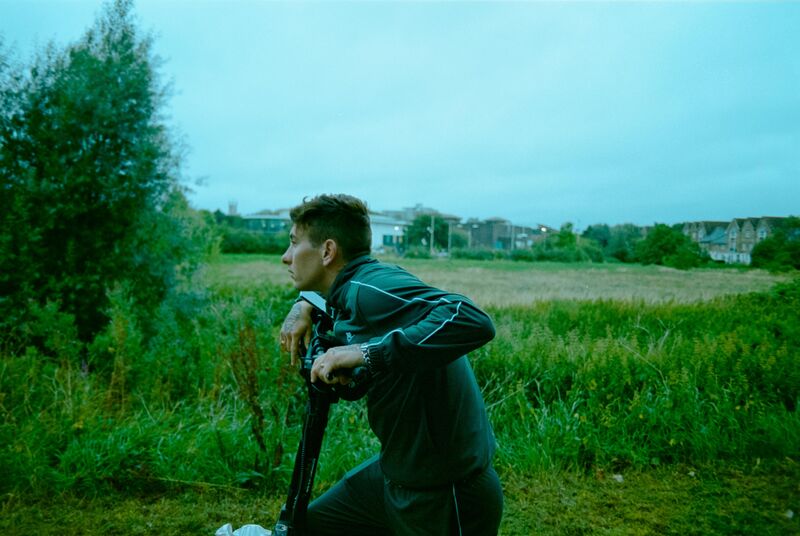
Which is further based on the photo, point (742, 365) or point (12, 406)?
point (742, 365)

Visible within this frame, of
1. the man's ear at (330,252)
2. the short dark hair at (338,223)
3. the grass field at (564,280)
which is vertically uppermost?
the short dark hair at (338,223)

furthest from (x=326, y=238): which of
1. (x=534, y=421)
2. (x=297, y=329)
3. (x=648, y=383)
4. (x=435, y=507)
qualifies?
(x=648, y=383)

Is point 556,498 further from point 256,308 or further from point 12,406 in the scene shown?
point 256,308

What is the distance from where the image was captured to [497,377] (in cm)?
578

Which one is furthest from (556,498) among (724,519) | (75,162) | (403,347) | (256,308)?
(75,162)

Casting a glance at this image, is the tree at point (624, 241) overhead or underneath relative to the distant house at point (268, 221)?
underneath

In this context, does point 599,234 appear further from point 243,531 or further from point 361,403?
point 243,531

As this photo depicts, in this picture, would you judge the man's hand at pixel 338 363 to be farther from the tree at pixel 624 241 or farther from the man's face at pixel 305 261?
the tree at pixel 624 241

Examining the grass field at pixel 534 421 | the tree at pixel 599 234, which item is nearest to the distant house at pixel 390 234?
the grass field at pixel 534 421

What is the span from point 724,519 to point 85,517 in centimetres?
408

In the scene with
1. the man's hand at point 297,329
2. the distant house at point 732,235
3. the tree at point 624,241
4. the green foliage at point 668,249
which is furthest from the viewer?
the tree at point 624,241

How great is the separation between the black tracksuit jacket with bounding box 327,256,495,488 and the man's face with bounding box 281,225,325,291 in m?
0.14

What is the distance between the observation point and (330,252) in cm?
212

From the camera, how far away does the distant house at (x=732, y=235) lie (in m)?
6.50
